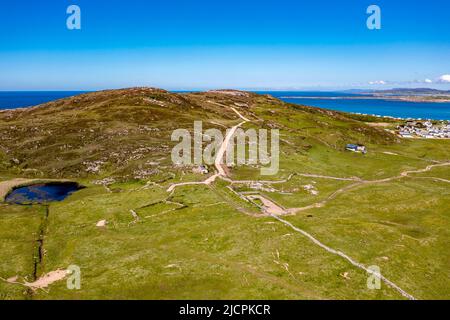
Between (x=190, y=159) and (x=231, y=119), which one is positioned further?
(x=231, y=119)

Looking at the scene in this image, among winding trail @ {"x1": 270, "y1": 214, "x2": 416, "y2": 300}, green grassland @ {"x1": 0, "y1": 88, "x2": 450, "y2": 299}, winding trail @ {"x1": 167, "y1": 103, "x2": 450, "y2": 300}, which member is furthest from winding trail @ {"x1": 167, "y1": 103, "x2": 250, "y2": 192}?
winding trail @ {"x1": 270, "y1": 214, "x2": 416, "y2": 300}

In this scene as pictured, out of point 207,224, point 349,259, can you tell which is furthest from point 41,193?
point 349,259

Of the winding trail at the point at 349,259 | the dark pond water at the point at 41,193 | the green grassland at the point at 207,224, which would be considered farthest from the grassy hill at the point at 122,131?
the winding trail at the point at 349,259

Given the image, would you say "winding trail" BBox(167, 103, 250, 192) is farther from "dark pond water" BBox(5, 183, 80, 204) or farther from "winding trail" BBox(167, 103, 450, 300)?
"dark pond water" BBox(5, 183, 80, 204)

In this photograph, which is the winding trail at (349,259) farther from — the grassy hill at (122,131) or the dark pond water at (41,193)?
the dark pond water at (41,193)

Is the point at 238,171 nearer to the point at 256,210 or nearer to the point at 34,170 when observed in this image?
the point at 256,210

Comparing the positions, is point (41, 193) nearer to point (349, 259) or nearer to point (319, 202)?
point (319, 202)
